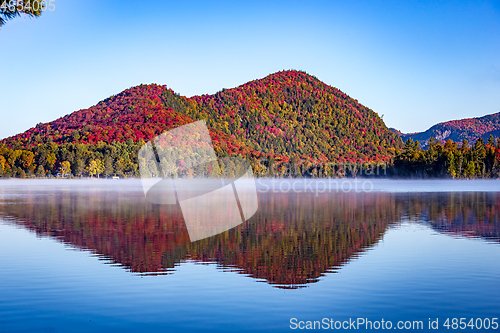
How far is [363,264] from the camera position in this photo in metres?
16.9

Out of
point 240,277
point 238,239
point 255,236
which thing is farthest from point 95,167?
point 240,277

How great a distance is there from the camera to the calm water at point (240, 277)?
10945mm

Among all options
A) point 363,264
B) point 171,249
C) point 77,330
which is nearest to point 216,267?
point 171,249

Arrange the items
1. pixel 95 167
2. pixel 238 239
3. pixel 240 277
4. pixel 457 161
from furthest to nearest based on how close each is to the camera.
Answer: pixel 95 167 < pixel 457 161 < pixel 238 239 < pixel 240 277

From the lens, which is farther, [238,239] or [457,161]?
[457,161]

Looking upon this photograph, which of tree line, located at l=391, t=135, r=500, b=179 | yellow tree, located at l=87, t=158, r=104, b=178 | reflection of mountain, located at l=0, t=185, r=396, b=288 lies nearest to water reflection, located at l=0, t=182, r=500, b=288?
reflection of mountain, located at l=0, t=185, r=396, b=288

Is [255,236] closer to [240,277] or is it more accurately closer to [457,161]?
[240,277]

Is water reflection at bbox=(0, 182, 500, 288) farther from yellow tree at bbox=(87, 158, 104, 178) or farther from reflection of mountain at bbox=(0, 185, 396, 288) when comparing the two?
yellow tree at bbox=(87, 158, 104, 178)

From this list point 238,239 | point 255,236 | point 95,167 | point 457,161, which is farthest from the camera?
point 95,167

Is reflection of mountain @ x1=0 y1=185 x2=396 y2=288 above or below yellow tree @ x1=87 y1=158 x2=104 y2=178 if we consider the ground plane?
below

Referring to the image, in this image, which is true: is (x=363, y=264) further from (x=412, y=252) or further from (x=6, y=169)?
(x=6, y=169)

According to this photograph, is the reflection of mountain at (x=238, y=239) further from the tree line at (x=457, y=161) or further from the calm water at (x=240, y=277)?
the tree line at (x=457, y=161)

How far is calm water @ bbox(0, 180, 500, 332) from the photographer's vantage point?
10945 millimetres

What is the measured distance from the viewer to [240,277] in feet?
48.2
